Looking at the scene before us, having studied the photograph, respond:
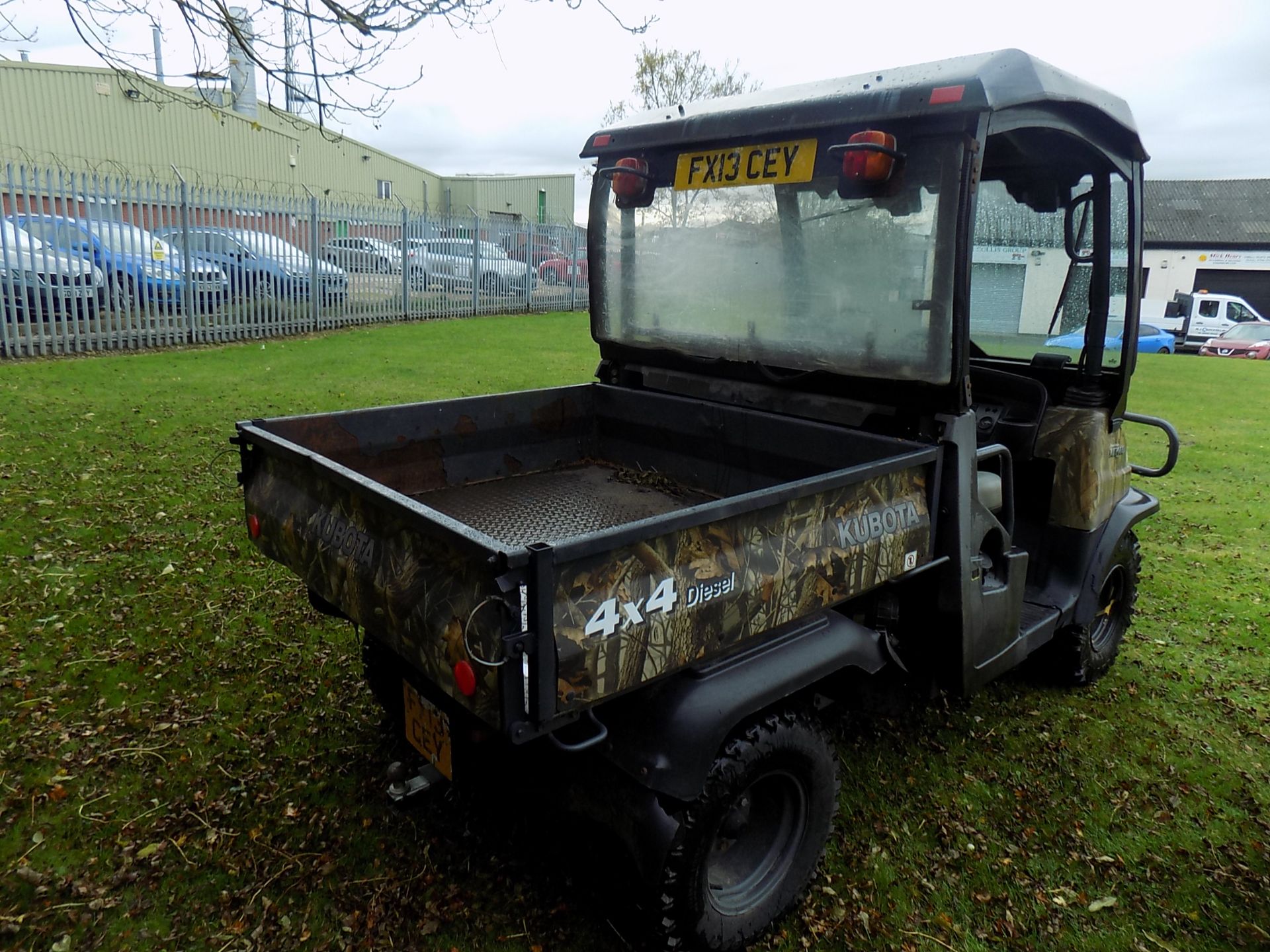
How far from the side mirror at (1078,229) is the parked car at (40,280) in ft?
38.1

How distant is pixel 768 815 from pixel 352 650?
2316mm

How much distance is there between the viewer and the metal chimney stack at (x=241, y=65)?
4.77m

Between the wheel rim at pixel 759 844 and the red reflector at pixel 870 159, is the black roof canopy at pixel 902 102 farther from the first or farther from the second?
the wheel rim at pixel 759 844

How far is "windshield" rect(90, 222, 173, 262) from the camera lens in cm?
1181

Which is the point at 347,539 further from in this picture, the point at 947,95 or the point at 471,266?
the point at 471,266

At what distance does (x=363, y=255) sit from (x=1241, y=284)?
1315 inches

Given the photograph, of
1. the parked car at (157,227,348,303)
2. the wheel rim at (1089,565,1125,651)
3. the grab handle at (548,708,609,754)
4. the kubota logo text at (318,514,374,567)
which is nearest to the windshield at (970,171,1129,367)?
the wheel rim at (1089,565,1125,651)

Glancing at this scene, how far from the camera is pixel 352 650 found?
14.0 feet

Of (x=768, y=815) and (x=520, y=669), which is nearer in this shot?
(x=520, y=669)

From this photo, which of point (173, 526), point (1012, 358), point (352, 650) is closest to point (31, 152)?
point (173, 526)

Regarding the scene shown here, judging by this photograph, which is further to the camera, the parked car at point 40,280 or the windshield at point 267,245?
the windshield at point 267,245

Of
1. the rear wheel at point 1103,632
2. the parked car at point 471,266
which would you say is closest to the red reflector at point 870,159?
the rear wheel at point 1103,632

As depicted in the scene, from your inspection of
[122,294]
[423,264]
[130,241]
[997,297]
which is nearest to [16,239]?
[122,294]

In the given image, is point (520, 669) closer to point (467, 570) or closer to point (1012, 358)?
point (467, 570)
